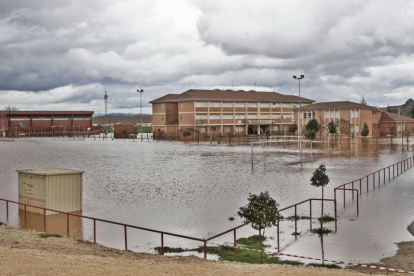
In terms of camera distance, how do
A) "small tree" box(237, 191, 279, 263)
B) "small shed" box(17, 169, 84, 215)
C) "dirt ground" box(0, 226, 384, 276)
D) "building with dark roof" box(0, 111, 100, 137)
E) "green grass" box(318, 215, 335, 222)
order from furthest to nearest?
"building with dark roof" box(0, 111, 100, 137)
"small shed" box(17, 169, 84, 215)
"green grass" box(318, 215, 335, 222)
"small tree" box(237, 191, 279, 263)
"dirt ground" box(0, 226, 384, 276)

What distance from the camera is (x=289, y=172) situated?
37094 millimetres

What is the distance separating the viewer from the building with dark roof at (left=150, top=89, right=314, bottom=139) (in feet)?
322

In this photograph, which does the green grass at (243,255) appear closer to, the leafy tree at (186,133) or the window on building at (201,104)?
the leafy tree at (186,133)

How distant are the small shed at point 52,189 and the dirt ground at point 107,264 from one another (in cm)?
601

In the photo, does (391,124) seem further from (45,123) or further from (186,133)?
(45,123)

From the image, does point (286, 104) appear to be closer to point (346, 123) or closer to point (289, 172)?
point (346, 123)

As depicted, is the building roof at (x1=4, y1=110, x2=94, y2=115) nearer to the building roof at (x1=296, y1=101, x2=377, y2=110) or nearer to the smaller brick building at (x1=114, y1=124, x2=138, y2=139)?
the smaller brick building at (x1=114, y1=124, x2=138, y2=139)

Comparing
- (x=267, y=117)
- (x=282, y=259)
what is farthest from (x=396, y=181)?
(x=267, y=117)

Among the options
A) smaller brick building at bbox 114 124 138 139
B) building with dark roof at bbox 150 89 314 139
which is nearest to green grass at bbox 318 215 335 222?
building with dark roof at bbox 150 89 314 139

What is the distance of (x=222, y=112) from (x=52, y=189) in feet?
266

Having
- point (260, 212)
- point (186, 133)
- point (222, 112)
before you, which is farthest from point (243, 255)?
point (222, 112)

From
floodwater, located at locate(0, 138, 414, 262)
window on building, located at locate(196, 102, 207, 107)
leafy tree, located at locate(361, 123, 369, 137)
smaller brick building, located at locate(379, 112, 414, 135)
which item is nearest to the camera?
floodwater, located at locate(0, 138, 414, 262)

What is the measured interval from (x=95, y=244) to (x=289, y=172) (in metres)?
23.5

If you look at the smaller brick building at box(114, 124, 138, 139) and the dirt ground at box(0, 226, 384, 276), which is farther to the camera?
the smaller brick building at box(114, 124, 138, 139)
